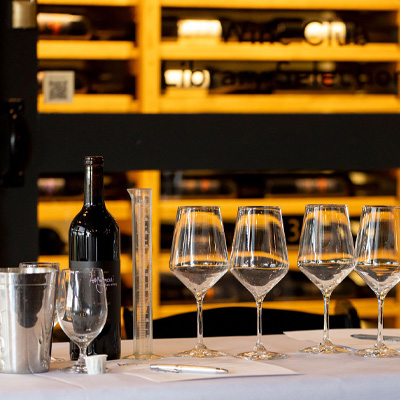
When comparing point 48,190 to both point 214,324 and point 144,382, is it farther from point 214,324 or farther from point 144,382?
point 144,382

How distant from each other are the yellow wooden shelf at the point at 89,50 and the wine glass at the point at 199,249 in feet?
6.03

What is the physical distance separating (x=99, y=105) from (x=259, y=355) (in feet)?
6.15

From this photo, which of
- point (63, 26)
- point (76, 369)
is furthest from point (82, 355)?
point (63, 26)

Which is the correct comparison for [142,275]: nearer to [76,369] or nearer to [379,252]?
[76,369]

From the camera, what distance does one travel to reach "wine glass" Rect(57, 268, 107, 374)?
1037 mm

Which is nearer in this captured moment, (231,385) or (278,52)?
(231,385)

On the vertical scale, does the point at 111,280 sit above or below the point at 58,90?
below

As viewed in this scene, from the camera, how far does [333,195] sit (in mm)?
3158

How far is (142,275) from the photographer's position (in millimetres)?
1197

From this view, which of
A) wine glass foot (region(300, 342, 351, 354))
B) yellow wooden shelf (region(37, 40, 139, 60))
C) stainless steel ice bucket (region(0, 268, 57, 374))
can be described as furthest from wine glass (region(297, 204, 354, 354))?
yellow wooden shelf (region(37, 40, 139, 60))

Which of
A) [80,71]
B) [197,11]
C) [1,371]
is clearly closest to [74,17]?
[80,71]

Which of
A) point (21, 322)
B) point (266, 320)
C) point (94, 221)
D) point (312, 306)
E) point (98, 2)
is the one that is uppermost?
point (98, 2)

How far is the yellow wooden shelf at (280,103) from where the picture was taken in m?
2.97

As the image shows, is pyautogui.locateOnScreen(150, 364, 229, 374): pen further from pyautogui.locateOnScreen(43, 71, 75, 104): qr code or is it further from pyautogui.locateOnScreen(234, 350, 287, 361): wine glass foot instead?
pyautogui.locateOnScreen(43, 71, 75, 104): qr code
